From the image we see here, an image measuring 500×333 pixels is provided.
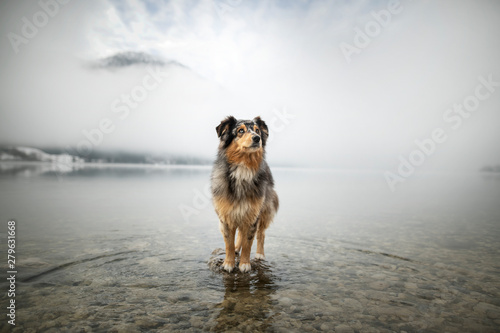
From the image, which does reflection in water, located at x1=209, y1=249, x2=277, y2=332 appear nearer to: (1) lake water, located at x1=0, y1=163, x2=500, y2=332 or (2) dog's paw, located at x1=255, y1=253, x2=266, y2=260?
(1) lake water, located at x1=0, y1=163, x2=500, y2=332

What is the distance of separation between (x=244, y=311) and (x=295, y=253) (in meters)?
2.88

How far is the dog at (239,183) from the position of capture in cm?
509

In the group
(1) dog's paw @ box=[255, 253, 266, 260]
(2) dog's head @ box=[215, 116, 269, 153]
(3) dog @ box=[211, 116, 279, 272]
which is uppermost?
(2) dog's head @ box=[215, 116, 269, 153]

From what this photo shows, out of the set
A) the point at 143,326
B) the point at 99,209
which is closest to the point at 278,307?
the point at 143,326

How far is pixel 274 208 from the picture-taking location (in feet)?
21.1

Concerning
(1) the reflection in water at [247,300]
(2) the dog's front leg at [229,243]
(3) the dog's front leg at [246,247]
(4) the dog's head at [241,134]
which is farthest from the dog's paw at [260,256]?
(4) the dog's head at [241,134]

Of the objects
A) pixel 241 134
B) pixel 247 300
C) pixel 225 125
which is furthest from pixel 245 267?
pixel 225 125

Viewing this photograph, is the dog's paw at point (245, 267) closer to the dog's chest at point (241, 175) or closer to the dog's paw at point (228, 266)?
the dog's paw at point (228, 266)

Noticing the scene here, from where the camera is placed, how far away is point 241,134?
515 cm

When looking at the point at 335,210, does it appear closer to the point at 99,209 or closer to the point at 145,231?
the point at 145,231

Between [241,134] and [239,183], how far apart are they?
2.97 feet

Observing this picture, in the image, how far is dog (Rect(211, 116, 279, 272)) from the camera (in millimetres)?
5090

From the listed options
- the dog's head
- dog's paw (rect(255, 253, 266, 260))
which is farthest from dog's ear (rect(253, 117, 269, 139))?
dog's paw (rect(255, 253, 266, 260))

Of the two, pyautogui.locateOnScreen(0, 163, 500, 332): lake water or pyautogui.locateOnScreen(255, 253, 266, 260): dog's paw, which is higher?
pyautogui.locateOnScreen(0, 163, 500, 332): lake water
